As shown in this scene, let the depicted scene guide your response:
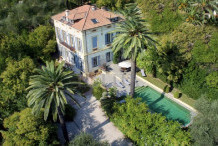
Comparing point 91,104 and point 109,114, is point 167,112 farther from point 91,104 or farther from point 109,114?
point 91,104

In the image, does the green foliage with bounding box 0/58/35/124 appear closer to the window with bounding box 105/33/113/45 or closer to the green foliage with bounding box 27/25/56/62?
the green foliage with bounding box 27/25/56/62

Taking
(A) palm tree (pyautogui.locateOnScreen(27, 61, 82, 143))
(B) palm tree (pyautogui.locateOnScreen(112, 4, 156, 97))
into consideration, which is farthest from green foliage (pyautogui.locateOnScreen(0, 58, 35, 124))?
(B) palm tree (pyautogui.locateOnScreen(112, 4, 156, 97))

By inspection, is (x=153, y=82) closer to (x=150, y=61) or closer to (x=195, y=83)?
(x=150, y=61)

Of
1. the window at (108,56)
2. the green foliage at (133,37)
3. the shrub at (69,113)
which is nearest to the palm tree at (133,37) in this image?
the green foliage at (133,37)

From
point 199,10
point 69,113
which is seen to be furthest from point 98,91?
point 199,10

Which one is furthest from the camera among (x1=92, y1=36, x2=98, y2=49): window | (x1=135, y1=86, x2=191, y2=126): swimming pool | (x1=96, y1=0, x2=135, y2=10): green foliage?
(x1=96, y1=0, x2=135, y2=10): green foliage

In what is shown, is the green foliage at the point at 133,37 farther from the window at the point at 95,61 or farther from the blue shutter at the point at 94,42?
the window at the point at 95,61

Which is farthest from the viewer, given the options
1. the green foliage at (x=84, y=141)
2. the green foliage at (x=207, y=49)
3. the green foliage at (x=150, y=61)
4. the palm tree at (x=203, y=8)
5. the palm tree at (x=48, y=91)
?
the green foliage at (x=150, y=61)

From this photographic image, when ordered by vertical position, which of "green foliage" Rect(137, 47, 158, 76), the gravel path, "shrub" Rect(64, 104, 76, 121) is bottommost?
the gravel path
